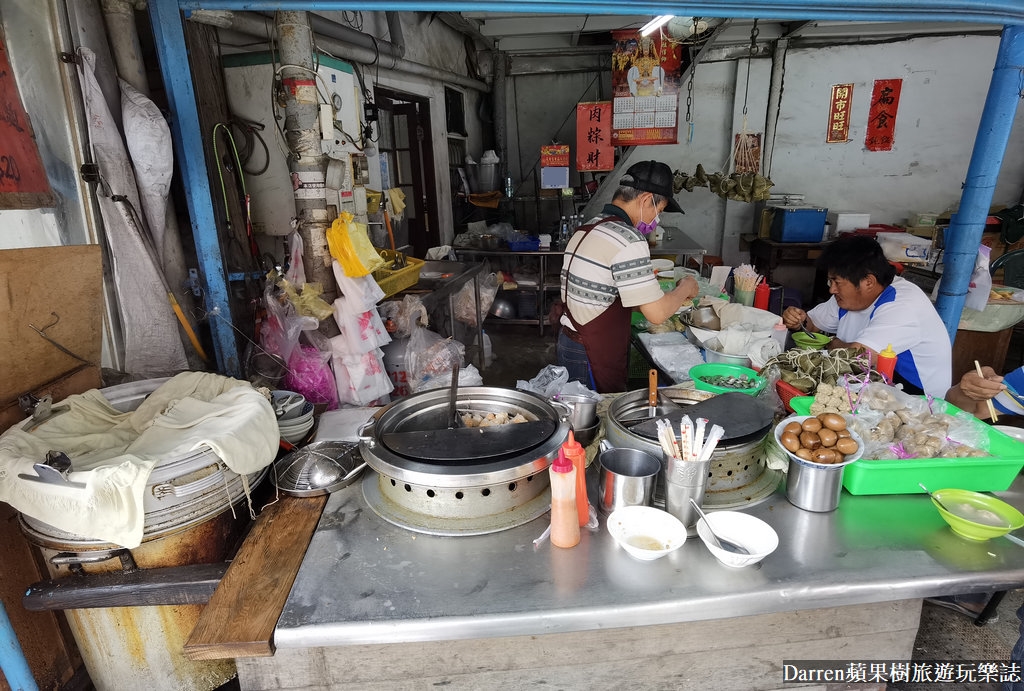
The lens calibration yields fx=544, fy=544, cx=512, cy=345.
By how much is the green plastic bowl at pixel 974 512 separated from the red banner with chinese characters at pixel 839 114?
9306 mm

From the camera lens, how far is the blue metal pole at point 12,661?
175 cm

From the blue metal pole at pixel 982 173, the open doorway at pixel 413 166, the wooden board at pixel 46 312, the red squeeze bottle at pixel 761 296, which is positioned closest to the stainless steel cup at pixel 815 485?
the red squeeze bottle at pixel 761 296

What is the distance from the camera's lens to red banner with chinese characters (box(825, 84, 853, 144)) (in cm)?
905

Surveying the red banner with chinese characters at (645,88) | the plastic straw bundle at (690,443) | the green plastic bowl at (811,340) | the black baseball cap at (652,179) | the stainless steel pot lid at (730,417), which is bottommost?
the green plastic bowl at (811,340)

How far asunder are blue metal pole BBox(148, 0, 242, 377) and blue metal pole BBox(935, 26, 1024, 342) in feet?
14.5

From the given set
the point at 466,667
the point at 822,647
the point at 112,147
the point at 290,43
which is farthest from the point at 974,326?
the point at 112,147

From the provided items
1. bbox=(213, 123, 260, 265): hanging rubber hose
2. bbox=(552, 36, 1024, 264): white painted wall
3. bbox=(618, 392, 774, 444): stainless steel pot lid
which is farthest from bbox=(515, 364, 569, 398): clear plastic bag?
bbox=(552, 36, 1024, 264): white painted wall

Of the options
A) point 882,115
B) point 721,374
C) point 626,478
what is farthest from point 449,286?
point 882,115

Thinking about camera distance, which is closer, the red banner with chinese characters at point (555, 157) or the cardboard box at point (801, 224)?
the red banner with chinese characters at point (555, 157)

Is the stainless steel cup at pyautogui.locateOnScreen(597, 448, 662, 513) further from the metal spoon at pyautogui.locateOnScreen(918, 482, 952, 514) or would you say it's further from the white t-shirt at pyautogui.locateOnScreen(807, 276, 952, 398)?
the white t-shirt at pyautogui.locateOnScreen(807, 276, 952, 398)

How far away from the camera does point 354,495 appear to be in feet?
6.70

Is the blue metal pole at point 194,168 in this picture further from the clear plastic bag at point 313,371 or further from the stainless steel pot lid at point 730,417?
the stainless steel pot lid at point 730,417

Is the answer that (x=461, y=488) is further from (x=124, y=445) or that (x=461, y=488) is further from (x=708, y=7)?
(x=708, y=7)

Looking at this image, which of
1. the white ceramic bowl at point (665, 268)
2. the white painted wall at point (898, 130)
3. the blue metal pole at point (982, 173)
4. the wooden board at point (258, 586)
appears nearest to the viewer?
the wooden board at point (258, 586)
